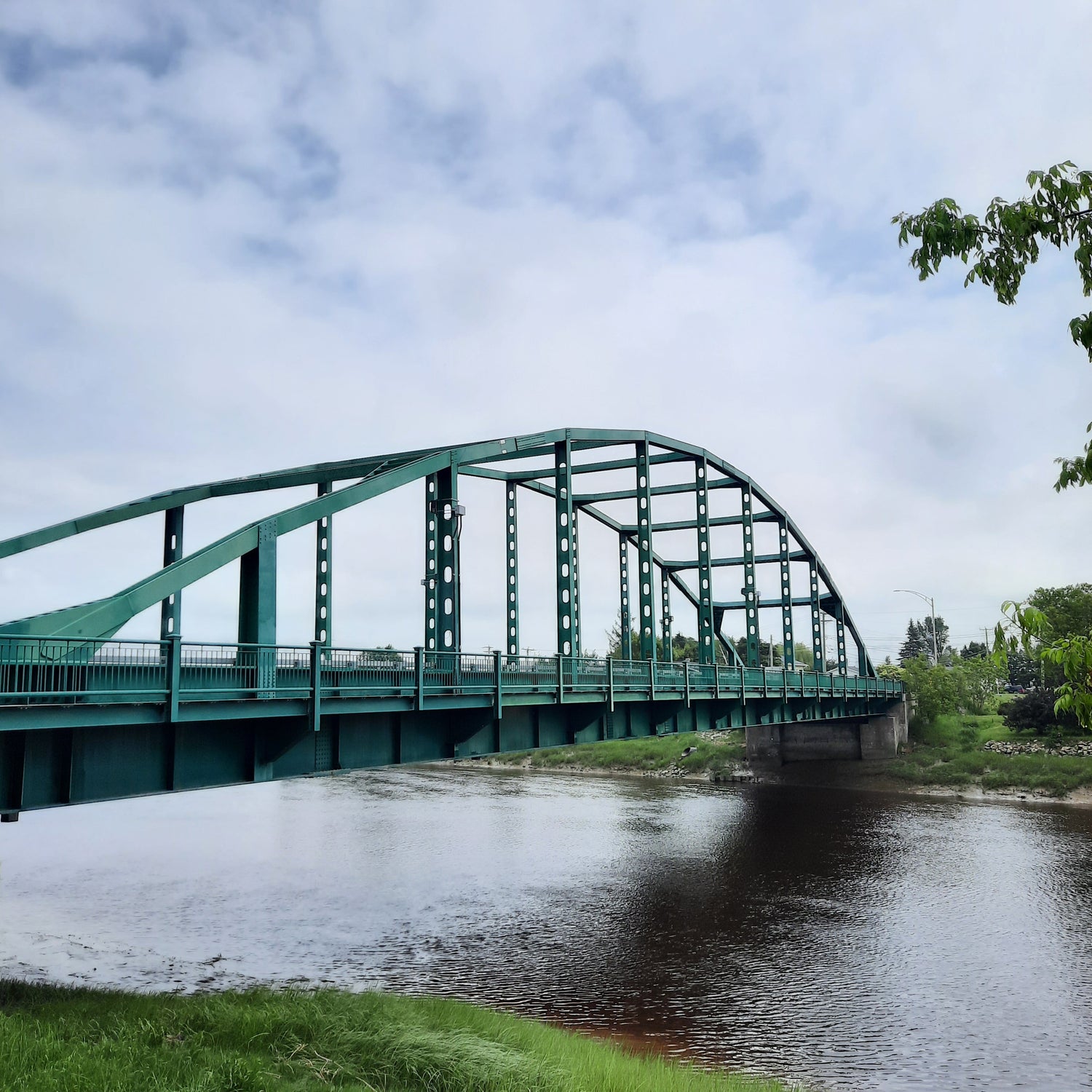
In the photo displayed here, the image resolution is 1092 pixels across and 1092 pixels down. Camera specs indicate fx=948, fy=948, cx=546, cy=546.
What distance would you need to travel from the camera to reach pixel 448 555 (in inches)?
1079

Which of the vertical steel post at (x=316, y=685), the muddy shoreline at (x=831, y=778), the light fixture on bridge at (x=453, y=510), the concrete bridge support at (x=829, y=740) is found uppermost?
the light fixture on bridge at (x=453, y=510)

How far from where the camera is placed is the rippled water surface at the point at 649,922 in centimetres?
1759

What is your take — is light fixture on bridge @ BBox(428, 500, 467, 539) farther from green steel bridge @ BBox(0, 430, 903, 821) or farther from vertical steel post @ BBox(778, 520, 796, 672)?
vertical steel post @ BBox(778, 520, 796, 672)

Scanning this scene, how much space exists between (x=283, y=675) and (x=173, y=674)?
2.97 meters

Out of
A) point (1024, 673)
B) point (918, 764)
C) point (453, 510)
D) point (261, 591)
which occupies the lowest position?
point (918, 764)

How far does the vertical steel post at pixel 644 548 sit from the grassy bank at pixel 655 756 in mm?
22887

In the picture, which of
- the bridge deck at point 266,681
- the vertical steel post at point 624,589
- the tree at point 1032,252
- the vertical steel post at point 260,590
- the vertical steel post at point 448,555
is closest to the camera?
the tree at point 1032,252

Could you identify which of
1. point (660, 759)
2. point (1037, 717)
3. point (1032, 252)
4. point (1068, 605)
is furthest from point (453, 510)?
point (1068, 605)

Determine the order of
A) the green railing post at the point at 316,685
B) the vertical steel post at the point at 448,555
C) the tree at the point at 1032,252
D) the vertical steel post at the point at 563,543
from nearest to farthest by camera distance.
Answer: the tree at the point at 1032,252
the green railing post at the point at 316,685
the vertical steel post at the point at 448,555
the vertical steel post at the point at 563,543

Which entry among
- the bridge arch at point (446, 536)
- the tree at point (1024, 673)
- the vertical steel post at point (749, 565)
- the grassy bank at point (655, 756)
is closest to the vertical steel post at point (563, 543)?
the bridge arch at point (446, 536)

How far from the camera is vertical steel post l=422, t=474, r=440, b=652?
28.1m

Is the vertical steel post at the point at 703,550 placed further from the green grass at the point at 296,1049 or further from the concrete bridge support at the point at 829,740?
the green grass at the point at 296,1049

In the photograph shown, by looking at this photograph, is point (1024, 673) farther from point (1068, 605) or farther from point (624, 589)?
point (624, 589)

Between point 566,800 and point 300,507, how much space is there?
33.2 meters
